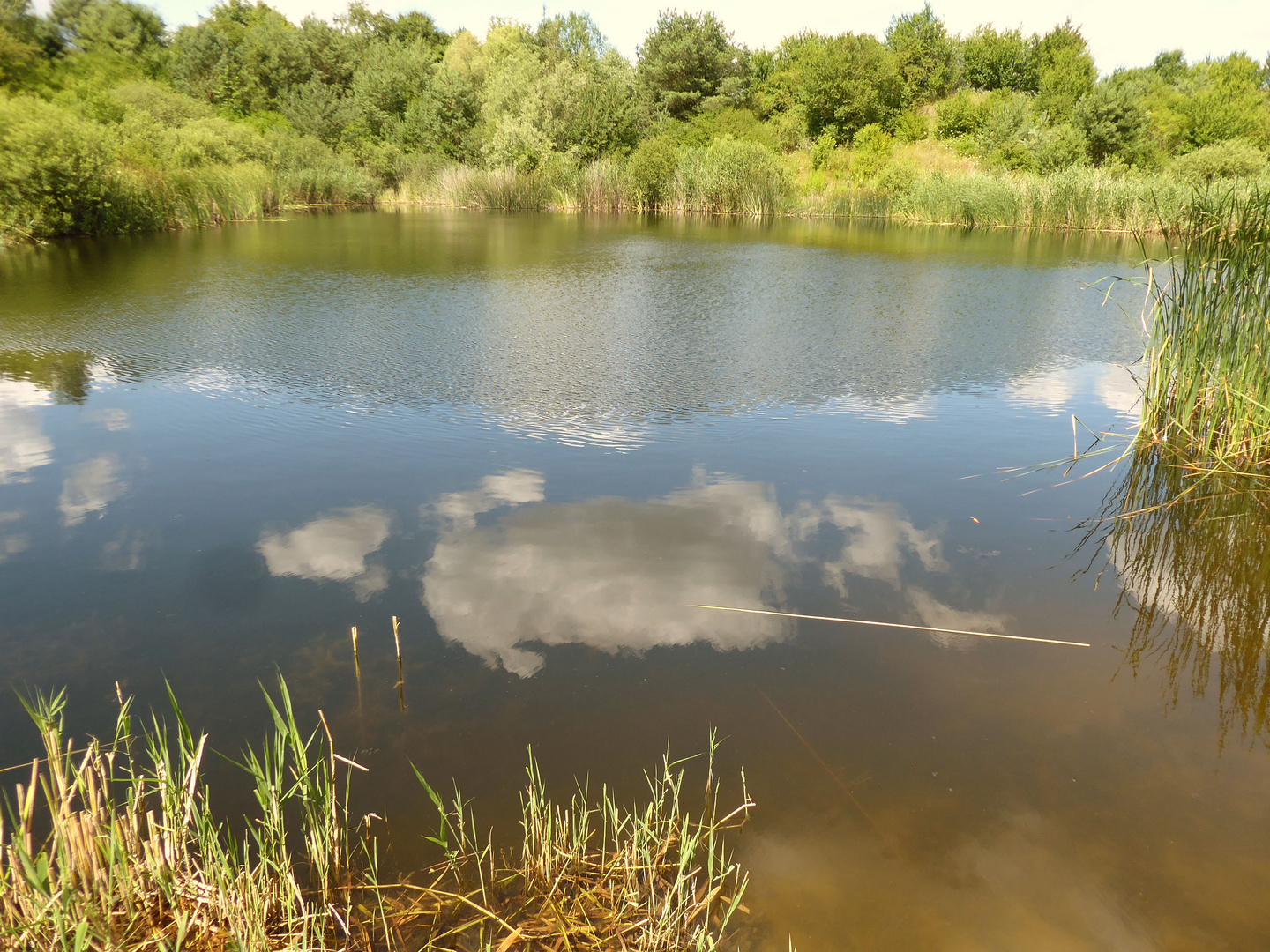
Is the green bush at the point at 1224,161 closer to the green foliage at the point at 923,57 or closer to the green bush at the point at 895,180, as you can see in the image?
the green bush at the point at 895,180

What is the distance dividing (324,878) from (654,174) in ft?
95.8

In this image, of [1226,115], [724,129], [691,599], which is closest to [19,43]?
[724,129]

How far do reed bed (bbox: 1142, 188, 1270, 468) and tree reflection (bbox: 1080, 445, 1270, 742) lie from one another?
0.23 m

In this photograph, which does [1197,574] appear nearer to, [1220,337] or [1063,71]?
[1220,337]

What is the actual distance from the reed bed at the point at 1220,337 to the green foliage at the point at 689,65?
41.7 metres

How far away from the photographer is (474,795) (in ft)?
6.79

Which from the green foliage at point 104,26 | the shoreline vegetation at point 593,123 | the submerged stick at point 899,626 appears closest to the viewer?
the submerged stick at point 899,626

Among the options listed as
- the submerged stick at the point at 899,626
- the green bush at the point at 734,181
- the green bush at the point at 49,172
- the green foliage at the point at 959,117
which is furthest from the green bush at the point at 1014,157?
the submerged stick at the point at 899,626

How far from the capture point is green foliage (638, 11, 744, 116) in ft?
138

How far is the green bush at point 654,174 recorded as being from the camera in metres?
28.2

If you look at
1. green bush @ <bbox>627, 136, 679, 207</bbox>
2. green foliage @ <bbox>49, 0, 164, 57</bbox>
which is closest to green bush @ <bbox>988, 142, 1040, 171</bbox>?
green bush @ <bbox>627, 136, 679, 207</bbox>

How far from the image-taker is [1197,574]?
3281mm

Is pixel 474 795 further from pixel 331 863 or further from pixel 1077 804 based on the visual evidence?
pixel 1077 804

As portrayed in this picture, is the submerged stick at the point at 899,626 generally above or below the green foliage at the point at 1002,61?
below
